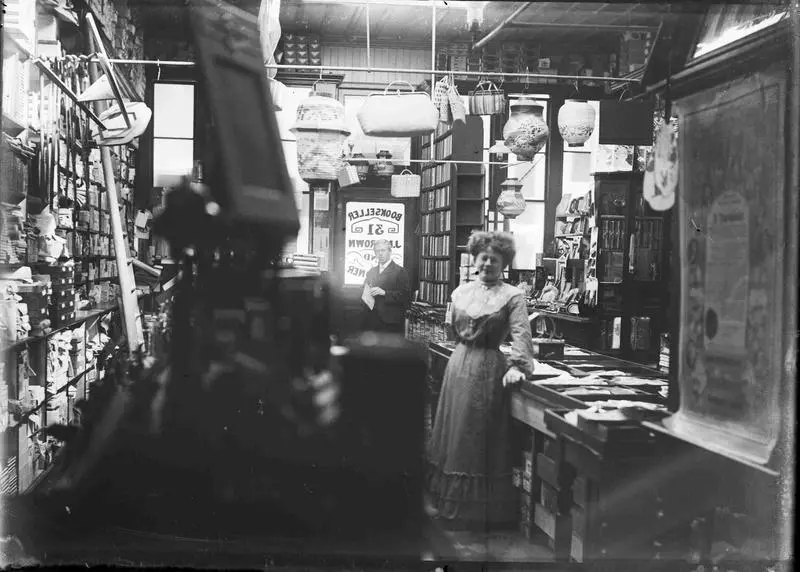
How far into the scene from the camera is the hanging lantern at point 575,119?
330cm

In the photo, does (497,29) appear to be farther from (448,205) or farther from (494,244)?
(494,244)

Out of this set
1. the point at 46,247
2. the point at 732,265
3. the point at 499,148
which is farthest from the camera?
the point at 46,247

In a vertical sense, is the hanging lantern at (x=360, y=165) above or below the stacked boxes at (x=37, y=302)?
above

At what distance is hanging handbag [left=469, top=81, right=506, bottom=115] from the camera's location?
3375mm

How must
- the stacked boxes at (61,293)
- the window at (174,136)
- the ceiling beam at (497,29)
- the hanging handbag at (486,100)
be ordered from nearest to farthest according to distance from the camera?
the window at (174,136)
the ceiling beam at (497,29)
the hanging handbag at (486,100)
the stacked boxes at (61,293)

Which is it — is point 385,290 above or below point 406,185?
below

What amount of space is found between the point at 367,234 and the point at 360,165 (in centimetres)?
30

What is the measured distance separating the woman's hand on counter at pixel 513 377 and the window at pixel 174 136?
1.55 meters

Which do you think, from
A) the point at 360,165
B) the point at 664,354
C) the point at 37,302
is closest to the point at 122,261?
the point at 37,302

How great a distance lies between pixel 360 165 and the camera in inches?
128

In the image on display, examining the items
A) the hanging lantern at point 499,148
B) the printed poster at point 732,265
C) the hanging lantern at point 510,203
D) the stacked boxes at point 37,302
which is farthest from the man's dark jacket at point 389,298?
the stacked boxes at point 37,302

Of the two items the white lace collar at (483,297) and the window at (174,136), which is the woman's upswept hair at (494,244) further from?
the window at (174,136)

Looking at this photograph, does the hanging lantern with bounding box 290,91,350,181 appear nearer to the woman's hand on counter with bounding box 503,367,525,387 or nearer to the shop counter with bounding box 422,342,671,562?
the shop counter with bounding box 422,342,671,562

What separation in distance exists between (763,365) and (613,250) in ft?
2.87
